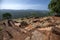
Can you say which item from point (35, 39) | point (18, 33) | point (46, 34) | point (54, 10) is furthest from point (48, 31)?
point (54, 10)

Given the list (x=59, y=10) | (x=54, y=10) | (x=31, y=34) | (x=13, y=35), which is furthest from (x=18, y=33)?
(x=54, y=10)

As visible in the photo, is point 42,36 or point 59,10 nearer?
point 42,36

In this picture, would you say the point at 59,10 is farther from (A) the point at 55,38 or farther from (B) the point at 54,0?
(A) the point at 55,38

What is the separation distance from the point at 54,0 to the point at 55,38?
34472 millimetres

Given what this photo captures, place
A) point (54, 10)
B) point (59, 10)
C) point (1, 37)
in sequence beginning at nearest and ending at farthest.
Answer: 1. point (1, 37)
2. point (59, 10)
3. point (54, 10)

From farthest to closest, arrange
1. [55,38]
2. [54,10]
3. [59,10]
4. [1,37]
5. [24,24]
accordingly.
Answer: [54,10] → [59,10] → [24,24] → [1,37] → [55,38]

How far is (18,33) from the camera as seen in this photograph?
21.4 meters

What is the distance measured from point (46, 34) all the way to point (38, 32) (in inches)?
44.3

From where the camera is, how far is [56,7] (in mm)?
48656

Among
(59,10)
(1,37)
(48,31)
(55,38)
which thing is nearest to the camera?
(55,38)

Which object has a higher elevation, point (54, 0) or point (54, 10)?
point (54, 0)

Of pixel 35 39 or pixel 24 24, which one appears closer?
pixel 35 39

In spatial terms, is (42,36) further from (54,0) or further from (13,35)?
(54,0)

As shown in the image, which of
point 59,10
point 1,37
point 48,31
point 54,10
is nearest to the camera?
point 48,31
